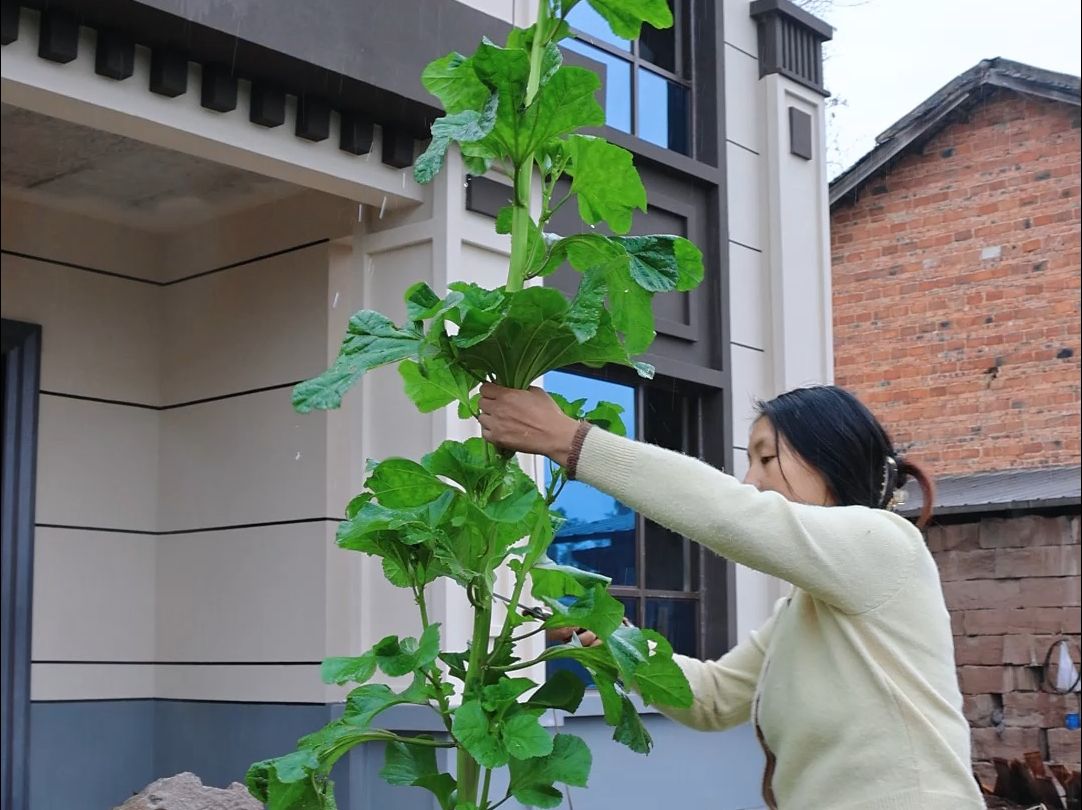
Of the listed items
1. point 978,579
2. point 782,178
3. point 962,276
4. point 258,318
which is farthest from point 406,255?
point 962,276

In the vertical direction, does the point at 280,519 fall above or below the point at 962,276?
below

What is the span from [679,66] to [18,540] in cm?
332

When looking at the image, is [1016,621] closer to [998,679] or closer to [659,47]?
[998,679]

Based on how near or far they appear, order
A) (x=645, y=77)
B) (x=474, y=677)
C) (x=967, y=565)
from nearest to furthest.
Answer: (x=474, y=677)
(x=645, y=77)
(x=967, y=565)

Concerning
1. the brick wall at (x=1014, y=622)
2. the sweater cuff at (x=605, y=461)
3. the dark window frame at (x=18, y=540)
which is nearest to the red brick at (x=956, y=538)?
the brick wall at (x=1014, y=622)

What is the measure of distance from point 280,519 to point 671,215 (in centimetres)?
201

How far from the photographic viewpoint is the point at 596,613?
6.11 ft

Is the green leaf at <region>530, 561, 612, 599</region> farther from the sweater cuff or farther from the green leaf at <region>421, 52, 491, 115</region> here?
the green leaf at <region>421, 52, 491, 115</region>

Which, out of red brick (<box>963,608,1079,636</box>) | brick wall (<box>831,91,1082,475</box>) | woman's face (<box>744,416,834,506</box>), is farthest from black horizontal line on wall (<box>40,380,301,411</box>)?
brick wall (<box>831,91,1082,475</box>)

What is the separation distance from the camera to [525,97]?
74.0 inches

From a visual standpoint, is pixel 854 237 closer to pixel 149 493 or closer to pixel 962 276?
pixel 962 276

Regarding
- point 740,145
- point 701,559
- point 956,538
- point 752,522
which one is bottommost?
point 752,522

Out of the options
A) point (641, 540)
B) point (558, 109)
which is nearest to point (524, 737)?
point (558, 109)

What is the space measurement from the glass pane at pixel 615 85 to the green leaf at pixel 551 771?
4.08m
